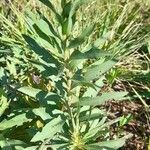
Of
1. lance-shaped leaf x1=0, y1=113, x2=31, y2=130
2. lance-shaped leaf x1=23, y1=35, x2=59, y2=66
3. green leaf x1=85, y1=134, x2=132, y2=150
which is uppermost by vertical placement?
lance-shaped leaf x1=23, y1=35, x2=59, y2=66

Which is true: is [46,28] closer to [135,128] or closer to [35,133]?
[35,133]

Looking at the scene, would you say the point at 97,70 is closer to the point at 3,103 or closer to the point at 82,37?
the point at 82,37

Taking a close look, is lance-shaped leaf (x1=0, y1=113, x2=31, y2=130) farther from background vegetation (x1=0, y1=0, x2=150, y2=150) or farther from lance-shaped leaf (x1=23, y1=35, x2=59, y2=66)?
lance-shaped leaf (x1=23, y1=35, x2=59, y2=66)

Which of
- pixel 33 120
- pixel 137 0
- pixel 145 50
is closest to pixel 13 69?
pixel 33 120

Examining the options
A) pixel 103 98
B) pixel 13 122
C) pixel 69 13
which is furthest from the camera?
pixel 13 122

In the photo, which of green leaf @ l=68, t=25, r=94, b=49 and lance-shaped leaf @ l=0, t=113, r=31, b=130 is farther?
lance-shaped leaf @ l=0, t=113, r=31, b=130

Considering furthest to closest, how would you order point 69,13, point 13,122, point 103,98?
point 13,122, point 103,98, point 69,13

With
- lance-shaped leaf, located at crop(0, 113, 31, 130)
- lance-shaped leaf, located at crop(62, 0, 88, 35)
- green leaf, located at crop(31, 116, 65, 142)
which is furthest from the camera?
lance-shaped leaf, located at crop(0, 113, 31, 130)

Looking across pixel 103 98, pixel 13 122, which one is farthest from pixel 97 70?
pixel 13 122

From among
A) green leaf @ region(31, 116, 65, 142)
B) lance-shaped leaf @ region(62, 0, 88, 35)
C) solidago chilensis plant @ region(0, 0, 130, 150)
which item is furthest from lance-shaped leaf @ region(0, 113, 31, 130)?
lance-shaped leaf @ region(62, 0, 88, 35)

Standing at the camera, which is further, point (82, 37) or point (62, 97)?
point (62, 97)

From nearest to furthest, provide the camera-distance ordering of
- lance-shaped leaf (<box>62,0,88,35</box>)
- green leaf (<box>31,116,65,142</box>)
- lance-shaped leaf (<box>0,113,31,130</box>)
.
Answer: lance-shaped leaf (<box>62,0,88,35</box>) → green leaf (<box>31,116,65,142</box>) → lance-shaped leaf (<box>0,113,31,130</box>)

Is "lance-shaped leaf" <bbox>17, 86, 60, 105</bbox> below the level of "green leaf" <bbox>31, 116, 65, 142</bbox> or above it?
above

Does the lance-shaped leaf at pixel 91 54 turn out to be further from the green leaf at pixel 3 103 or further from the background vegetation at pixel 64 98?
the green leaf at pixel 3 103
